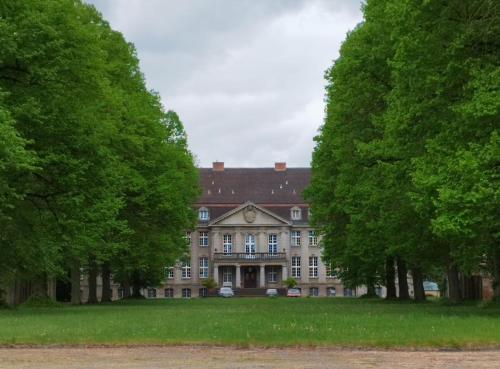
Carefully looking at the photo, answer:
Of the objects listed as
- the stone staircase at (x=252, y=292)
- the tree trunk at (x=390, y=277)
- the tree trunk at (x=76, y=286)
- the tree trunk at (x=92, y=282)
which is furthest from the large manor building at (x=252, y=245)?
the tree trunk at (x=76, y=286)

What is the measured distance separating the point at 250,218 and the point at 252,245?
375cm

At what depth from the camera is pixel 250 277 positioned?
104 meters

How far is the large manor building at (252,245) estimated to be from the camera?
10238 centimetres

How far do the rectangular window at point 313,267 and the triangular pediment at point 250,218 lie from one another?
19.6ft

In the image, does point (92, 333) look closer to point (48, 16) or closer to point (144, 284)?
point (48, 16)

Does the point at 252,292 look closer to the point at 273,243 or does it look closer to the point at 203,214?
the point at 273,243

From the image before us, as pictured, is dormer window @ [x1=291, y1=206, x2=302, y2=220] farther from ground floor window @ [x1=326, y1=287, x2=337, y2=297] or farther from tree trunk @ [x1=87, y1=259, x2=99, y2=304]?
tree trunk @ [x1=87, y1=259, x2=99, y2=304]

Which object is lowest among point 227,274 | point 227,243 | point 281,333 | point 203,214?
point 281,333

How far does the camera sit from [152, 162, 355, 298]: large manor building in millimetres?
102375

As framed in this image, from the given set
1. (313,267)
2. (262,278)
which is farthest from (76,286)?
(313,267)

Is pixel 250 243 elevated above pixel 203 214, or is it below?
below

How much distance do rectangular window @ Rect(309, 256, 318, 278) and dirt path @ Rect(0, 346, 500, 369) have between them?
90949mm

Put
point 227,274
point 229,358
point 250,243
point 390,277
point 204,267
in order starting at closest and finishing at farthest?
point 229,358
point 390,277
point 227,274
point 250,243
point 204,267

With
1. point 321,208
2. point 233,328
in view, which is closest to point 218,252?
point 321,208
